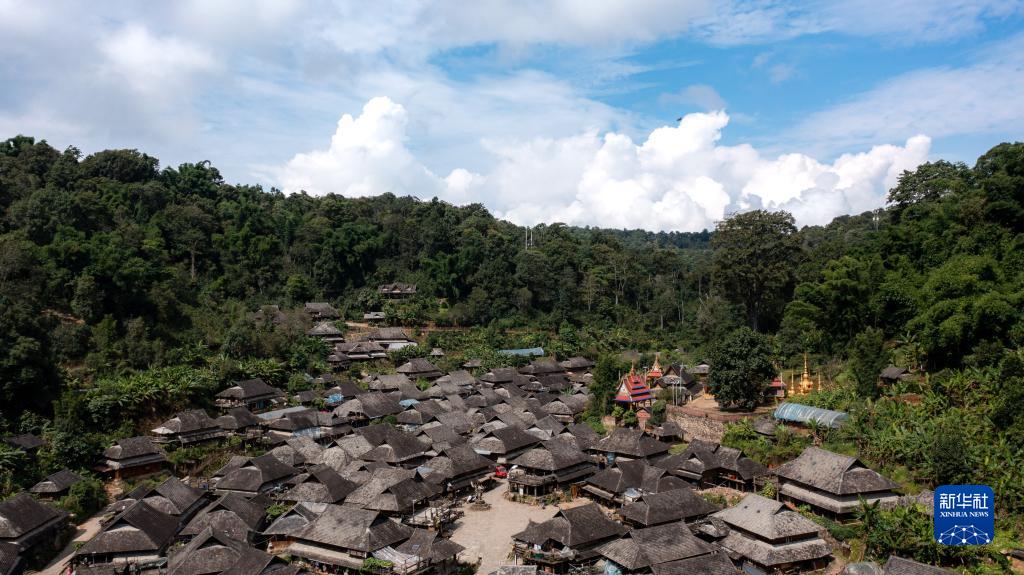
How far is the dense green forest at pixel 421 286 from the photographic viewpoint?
27.9m

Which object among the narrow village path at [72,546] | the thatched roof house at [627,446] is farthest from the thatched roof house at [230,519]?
the thatched roof house at [627,446]

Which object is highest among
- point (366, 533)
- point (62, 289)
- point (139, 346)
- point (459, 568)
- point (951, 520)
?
point (62, 289)

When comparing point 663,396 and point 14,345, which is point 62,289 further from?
Result: point 663,396

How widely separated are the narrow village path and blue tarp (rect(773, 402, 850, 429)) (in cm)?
2828

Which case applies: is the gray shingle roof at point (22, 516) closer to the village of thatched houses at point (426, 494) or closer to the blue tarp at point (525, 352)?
the village of thatched houses at point (426, 494)

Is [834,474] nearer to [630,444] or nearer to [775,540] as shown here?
[775,540]

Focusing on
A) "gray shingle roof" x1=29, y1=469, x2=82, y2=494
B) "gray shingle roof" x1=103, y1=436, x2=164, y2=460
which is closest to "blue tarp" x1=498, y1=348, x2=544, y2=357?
"gray shingle roof" x1=103, y1=436, x2=164, y2=460

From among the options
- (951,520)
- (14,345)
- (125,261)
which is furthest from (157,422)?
(951,520)

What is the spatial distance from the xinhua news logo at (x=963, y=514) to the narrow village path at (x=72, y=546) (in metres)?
24.8

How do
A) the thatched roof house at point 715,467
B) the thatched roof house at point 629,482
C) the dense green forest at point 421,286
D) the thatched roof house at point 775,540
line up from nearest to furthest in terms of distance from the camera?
the thatched roof house at point 775,540 → the thatched roof house at point 629,482 → the thatched roof house at point 715,467 → the dense green forest at point 421,286

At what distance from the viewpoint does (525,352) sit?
52.9m

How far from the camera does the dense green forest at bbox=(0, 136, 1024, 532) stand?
91.7 ft

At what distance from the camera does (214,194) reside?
6806 centimetres

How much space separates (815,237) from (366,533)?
259 feet
